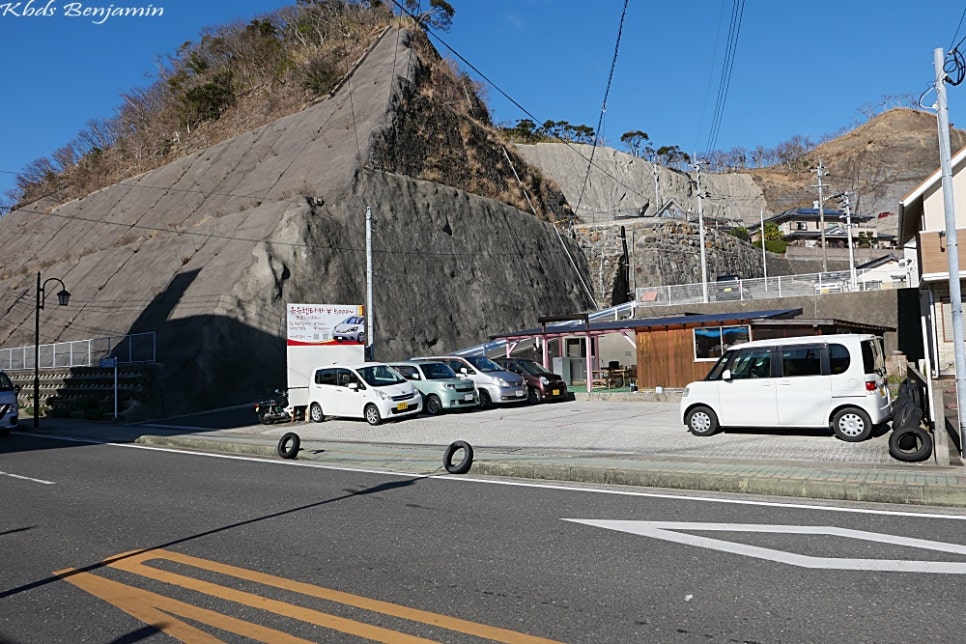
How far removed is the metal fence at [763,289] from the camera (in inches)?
1377

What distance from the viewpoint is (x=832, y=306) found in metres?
33.8

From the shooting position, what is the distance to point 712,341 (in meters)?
24.5

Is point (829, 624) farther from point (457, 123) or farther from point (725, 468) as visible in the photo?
point (457, 123)

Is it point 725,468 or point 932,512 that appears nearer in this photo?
point 932,512

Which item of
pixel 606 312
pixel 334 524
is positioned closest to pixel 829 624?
pixel 334 524

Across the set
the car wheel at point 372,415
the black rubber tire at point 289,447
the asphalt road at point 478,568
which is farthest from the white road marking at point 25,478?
the car wheel at point 372,415

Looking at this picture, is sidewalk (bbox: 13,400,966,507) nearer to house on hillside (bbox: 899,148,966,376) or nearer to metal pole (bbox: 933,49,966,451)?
metal pole (bbox: 933,49,966,451)

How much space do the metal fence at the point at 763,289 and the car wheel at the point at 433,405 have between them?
2090 cm

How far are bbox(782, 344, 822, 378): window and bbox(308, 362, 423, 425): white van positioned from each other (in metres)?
10.3

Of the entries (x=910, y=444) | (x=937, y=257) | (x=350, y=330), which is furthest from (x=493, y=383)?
(x=937, y=257)

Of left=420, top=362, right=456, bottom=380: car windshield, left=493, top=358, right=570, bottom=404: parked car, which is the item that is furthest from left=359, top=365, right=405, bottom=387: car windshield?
left=493, top=358, right=570, bottom=404: parked car

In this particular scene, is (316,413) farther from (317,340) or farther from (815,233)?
(815,233)

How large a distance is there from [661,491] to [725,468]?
4.71ft

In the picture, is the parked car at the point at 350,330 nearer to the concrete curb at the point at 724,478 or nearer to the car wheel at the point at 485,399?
the car wheel at the point at 485,399
